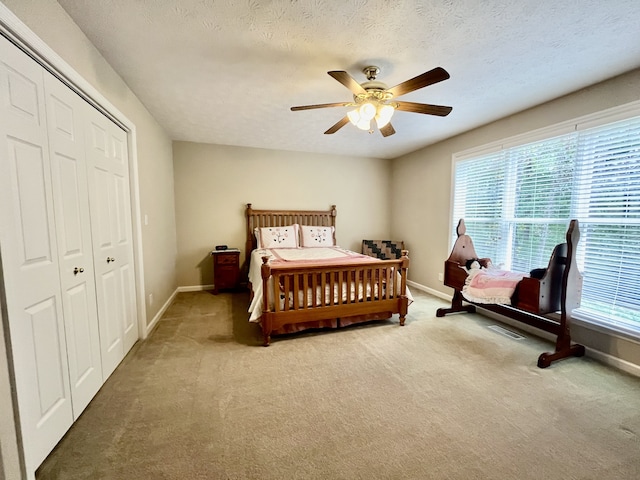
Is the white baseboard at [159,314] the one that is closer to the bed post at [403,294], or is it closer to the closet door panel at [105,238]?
the closet door panel at [105,238]

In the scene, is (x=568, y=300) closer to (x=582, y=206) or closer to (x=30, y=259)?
(x=582, y=206)

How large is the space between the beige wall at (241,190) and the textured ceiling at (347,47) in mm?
1413

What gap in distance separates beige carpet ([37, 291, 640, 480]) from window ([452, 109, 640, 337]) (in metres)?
0.67

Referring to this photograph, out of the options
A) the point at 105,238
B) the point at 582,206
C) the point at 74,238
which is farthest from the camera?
the point at 582,206

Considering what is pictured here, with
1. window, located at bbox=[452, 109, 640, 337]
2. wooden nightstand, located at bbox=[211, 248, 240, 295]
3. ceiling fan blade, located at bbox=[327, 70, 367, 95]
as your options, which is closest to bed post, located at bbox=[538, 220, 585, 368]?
window, located at bbox=[452, 109, 640, 337]

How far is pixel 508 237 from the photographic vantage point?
3.14m

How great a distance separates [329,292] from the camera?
2.76 meters

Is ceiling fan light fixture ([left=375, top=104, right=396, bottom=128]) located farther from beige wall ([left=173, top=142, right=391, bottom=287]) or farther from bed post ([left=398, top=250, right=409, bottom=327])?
beige wall ([left=173, top=142, right=391, bottom=287])

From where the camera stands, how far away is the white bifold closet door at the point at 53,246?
1.16 meters

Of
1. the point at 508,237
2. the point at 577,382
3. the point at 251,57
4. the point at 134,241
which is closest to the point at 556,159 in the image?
the point at 508,237

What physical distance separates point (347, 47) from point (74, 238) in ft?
7.05

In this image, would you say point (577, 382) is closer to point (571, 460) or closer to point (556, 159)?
point (571, 460)

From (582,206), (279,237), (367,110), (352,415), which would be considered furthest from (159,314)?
(582,206)

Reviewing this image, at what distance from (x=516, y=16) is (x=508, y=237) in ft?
7.65
